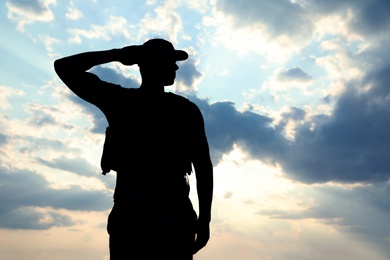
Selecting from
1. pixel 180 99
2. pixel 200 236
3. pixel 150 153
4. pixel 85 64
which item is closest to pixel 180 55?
pixel 180 99

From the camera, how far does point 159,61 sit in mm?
4906

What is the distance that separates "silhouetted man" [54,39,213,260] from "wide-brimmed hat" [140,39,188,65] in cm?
1

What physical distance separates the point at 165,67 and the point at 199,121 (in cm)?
80

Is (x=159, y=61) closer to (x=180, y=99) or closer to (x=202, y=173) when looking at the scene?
(x=180, y=99)

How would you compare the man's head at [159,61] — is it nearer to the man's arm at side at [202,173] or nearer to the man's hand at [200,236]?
the man's arm at side at [202,173]

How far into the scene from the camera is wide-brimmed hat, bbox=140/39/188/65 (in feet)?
16.0

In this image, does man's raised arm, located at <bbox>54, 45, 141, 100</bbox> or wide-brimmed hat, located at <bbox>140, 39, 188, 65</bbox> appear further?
wide-brimmed hat, located at <bbox>140, 39, 188, 65</bbox>

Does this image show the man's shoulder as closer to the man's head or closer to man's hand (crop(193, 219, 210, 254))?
the man's head

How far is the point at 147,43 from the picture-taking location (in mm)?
4887

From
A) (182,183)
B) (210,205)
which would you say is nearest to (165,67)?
(182,183)

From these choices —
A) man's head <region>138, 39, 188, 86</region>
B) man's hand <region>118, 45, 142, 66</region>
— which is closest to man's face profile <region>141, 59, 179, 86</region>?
man's head <region>138, 39, 188, 86</region>

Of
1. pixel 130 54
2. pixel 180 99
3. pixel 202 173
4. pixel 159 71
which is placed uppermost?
pixel 130 54

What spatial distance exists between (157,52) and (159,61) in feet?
0.37

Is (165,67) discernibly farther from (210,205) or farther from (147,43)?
(210,205)
